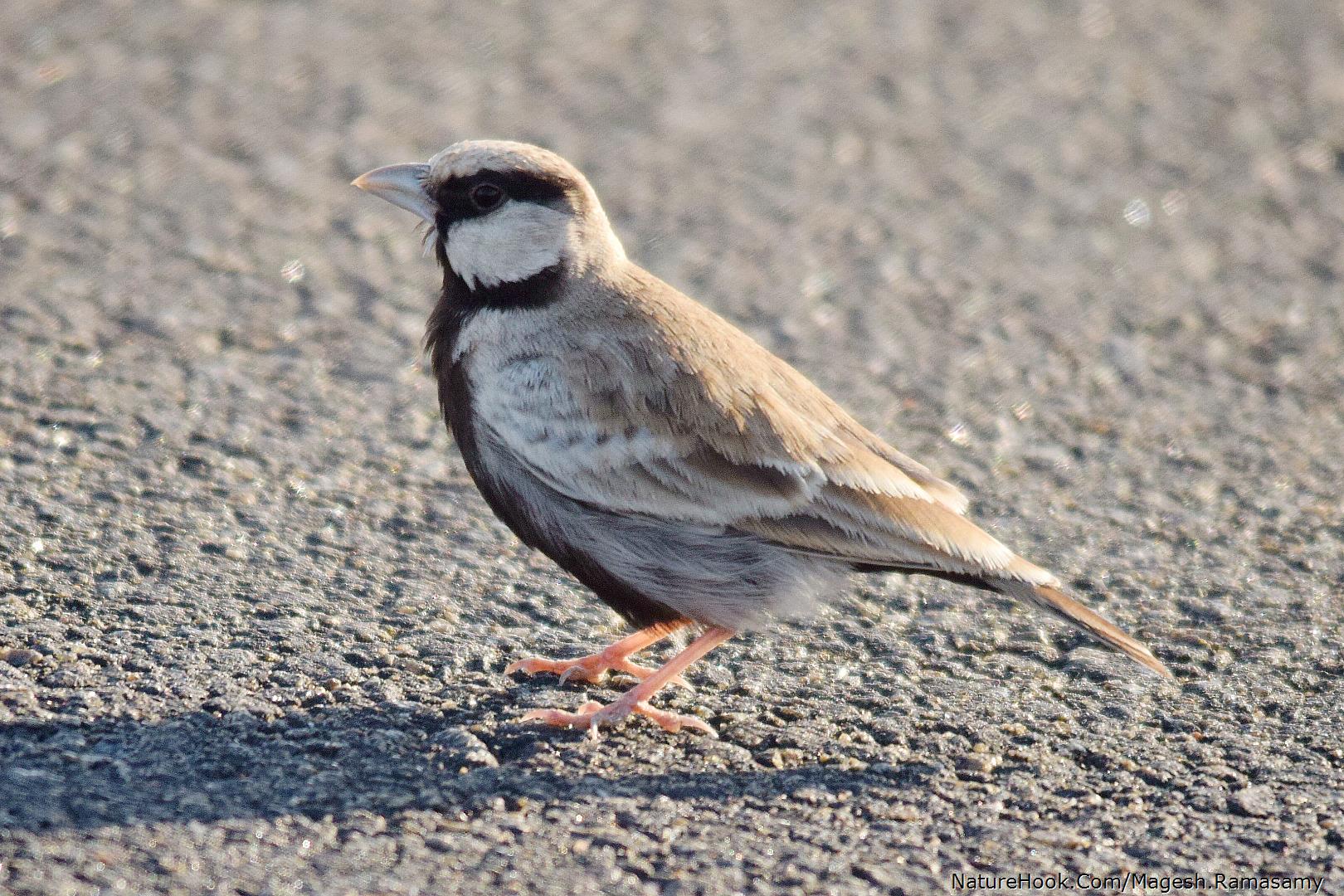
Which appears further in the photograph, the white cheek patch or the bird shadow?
the white cheek patch

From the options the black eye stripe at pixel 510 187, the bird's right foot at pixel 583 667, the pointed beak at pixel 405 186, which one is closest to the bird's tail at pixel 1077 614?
the bird's right foot at pixel 583 667

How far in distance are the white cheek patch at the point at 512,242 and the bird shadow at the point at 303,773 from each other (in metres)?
1.30

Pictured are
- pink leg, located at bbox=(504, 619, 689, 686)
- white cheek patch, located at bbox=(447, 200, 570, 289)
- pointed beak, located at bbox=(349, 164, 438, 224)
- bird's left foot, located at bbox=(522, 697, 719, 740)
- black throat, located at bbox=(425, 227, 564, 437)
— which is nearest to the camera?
bird's left foot, located at bbox=(522, 697, 719, 740)

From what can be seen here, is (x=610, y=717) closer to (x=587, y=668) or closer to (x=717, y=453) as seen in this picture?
(x=587, y=668)

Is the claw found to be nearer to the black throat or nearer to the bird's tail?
the black throat

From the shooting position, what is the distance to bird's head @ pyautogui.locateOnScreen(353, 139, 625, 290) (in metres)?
4.55

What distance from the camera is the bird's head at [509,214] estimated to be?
4547mm

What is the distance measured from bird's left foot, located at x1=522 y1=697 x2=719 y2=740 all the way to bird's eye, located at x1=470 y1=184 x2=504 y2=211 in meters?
1.43

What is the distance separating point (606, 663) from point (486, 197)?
134 centimetres

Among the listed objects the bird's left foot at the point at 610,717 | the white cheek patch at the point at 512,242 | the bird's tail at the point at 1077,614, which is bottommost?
the bird's left foot at the point at 610,717

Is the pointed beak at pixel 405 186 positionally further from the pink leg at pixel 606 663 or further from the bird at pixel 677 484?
the pink leg at pixel 606 663

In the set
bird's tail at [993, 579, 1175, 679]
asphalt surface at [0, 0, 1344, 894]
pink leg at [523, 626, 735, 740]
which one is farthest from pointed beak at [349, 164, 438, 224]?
bird's tail at [993, 579, 1175, 679]

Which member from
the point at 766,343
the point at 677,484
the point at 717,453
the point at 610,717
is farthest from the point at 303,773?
the point at 766,343

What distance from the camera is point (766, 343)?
6.19m
